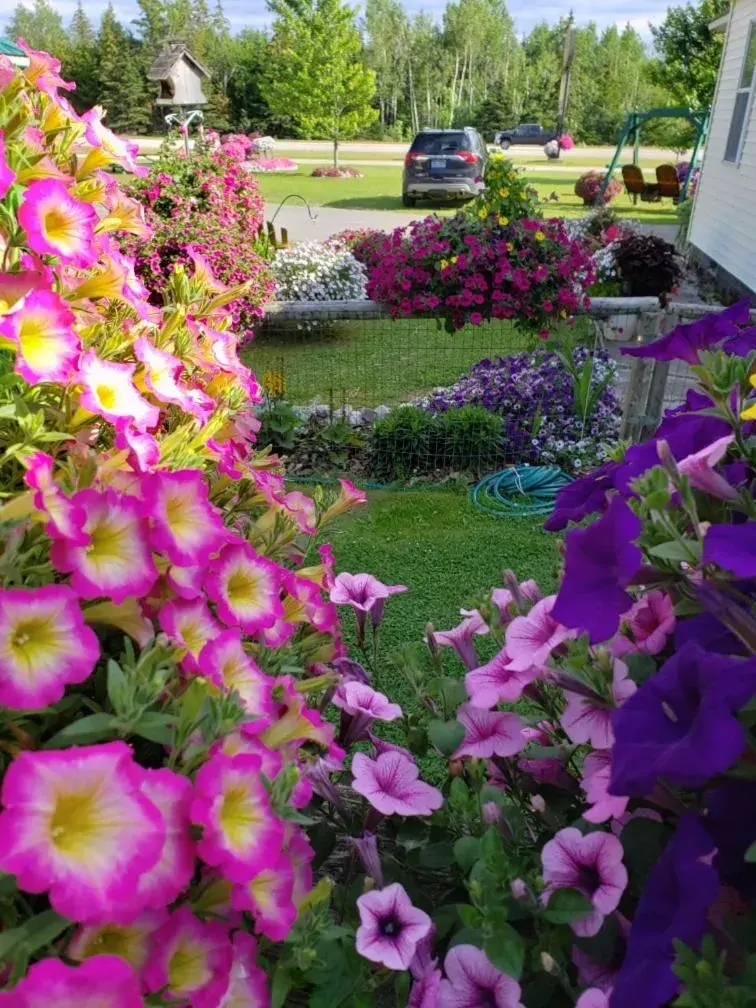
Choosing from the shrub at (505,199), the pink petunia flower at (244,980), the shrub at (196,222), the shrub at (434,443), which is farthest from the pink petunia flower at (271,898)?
the shrub at (196,222)

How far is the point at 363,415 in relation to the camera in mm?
6094

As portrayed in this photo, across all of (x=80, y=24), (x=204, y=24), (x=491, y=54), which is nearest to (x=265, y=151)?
(x=204, y=24)

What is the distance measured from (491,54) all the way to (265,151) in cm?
4470

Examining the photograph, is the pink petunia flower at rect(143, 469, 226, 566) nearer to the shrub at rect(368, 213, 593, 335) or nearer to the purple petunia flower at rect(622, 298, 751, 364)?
the purple petunia flower at rect(622, 298, 751, 364)

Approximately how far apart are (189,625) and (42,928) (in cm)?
34

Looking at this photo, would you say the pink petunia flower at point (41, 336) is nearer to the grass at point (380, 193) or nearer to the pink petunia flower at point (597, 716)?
the pink petunia flower at point (597, 716)

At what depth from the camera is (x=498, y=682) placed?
3.35ft

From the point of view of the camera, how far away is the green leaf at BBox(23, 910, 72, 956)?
618 millimetres

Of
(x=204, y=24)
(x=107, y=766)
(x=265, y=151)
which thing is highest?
(x=204, y=24)

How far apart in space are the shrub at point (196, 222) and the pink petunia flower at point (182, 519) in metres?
5.84

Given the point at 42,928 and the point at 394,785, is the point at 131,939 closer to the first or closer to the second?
the point at 42,928

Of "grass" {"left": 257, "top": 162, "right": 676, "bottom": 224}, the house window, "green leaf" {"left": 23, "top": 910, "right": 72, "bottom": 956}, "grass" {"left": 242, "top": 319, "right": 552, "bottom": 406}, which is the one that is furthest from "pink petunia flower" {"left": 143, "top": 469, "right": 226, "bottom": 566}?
"grass" {"left": 257, "top": 162, "right": 676, "bottom": 224}

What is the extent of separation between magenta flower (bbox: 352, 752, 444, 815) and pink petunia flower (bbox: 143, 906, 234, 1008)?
322 millimetres

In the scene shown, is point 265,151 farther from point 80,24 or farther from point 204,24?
point 80,24
